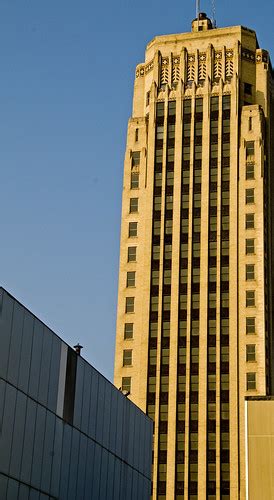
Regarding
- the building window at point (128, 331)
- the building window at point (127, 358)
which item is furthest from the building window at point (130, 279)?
the building window at point (127, 358)

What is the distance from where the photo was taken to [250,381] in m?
108

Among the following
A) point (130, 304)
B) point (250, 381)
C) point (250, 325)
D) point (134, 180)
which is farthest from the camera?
point (134, 180)

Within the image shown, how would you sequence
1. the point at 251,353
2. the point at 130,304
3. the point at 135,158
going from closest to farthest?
the point at 251,353
the point at 130,304
the point at 135,158

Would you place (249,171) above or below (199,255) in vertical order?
above

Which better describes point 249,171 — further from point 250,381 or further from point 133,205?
point 250,381

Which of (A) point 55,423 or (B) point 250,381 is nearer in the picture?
(A) point 55,423

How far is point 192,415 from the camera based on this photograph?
10800 cm

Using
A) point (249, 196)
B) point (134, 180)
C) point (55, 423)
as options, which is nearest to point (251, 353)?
point (249, 196)

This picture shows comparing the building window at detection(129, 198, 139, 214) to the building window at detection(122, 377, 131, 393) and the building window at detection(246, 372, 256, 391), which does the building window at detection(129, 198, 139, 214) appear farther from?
the building window at detection(246, 372, 256, 391)

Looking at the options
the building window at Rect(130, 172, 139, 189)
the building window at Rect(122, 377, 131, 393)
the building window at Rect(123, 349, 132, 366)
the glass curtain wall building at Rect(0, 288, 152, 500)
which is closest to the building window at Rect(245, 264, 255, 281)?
the building window at Rect(123, 349, 132, 366)

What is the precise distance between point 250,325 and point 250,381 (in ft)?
21.6

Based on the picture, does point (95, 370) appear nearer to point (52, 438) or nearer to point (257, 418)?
point (52, 438)

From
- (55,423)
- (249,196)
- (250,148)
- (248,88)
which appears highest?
(248,88)

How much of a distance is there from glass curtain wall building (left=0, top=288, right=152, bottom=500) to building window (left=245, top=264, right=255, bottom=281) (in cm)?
4985
